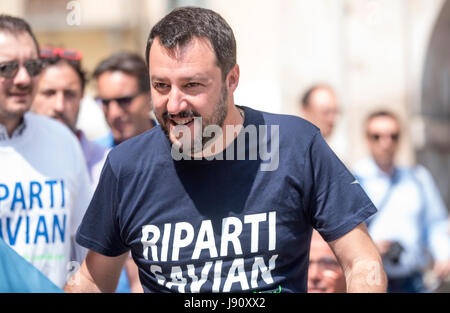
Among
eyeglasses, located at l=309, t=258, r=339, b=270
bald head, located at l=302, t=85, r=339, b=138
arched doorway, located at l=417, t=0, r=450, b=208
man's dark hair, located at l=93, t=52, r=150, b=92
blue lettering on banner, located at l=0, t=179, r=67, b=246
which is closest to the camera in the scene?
blue lettering on banner, located at l=0, t=179, r=67, b=246

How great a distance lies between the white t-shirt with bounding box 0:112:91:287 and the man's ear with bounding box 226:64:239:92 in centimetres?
88

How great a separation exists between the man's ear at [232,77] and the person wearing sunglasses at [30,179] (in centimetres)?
95

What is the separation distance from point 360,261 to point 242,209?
38 centimetres

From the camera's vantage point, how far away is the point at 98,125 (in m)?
6.27

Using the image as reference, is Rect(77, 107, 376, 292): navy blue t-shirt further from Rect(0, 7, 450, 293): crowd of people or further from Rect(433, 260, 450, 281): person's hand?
Rect(433, 260, 450, 281): person's hand

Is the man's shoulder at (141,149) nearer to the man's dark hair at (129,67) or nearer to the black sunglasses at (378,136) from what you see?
the man's dark hair at (129,67)

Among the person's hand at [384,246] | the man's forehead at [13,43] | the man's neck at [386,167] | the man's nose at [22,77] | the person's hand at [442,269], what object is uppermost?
the man's forehead at [13,43]

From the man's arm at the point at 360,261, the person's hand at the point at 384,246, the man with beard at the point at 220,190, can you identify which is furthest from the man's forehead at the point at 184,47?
the person's hand at the point at 384,246

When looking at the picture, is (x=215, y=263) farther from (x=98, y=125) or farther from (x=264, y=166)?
(x=98, y=125)

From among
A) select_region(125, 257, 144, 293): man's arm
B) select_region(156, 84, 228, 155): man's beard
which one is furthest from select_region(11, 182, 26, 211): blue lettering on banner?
select_region(156, 84, 228, 155): man's beard

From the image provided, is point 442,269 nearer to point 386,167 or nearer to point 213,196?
point 386,167

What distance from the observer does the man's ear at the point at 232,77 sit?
8.99ft

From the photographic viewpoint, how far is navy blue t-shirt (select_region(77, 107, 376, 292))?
8.80ft
